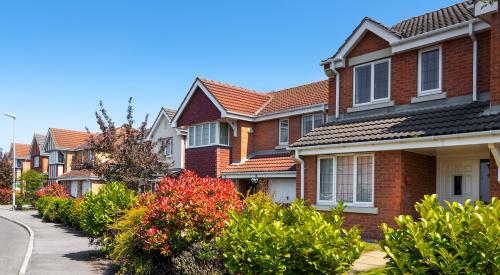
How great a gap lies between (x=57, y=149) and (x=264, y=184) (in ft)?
119

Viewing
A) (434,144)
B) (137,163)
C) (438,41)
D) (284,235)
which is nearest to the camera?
(284,235)

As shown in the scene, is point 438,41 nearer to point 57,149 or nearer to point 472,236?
point 472,236

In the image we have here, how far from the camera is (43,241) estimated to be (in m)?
18.2

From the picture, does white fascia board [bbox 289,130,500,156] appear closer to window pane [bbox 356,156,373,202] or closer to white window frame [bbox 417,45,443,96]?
window pane [bbox 356,156,373,202]

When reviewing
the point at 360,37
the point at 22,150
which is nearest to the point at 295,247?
the point at 360,37

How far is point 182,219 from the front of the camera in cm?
950

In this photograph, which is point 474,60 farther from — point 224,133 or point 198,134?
point 198,134

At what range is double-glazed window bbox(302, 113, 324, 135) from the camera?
21.0 m

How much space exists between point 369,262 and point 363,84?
7737 mm

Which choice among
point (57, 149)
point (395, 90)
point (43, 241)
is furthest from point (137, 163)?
point (57, 149)

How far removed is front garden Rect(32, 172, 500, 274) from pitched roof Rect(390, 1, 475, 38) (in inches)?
319

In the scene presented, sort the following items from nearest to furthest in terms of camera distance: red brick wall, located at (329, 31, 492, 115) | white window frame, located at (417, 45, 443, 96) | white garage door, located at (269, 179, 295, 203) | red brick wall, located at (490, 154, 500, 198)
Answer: red brick wall, located at (490, 154, 500, 198)
red brick wall, located at (329, 31, 492, 115)
white window frame, located at (417, 45, 443, 96)
white garage door, located at (269, 179, 295, 203)

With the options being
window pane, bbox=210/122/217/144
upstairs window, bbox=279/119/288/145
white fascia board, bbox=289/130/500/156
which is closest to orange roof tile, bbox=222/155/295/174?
upstairs window, bbox=279/119/288/145

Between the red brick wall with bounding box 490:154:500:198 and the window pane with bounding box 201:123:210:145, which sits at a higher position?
the window pane with bounding box 201:123:210:145
